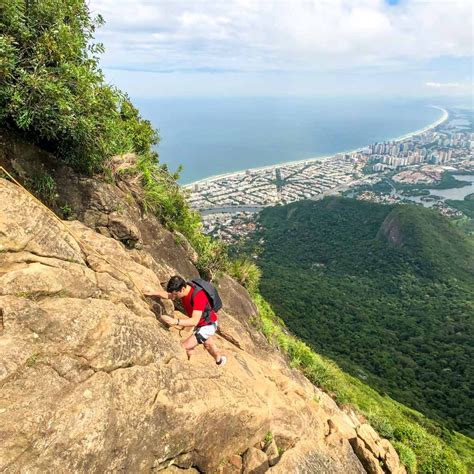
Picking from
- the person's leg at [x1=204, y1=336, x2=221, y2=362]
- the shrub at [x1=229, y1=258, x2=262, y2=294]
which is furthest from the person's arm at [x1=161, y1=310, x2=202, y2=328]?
the shrub at [x1=229, y1=258, x2=262, y2=294]

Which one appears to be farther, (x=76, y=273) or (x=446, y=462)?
(x=446, y=462)

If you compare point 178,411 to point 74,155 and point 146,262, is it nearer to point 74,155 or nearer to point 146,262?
point 146,262

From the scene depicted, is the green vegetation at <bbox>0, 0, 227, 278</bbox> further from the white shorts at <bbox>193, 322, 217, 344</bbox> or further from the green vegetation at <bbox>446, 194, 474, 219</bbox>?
the green vegetation at <bbox>446, 194, 474, 219</bbox>

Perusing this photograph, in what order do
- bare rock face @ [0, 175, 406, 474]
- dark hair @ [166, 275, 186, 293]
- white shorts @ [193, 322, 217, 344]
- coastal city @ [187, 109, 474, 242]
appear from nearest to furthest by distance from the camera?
bare rock face @ [0, 175, 406, 474] → dark hair @ [166, 275, 186, 293] → white shorts @ [193, 322, 217, 344] → coastal city @ [187, 109, 474, 242]

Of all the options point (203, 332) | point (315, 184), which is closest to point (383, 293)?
point (203, 332)

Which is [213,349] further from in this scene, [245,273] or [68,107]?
[245,273]

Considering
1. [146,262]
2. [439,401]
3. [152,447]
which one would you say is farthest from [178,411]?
[439,401]
